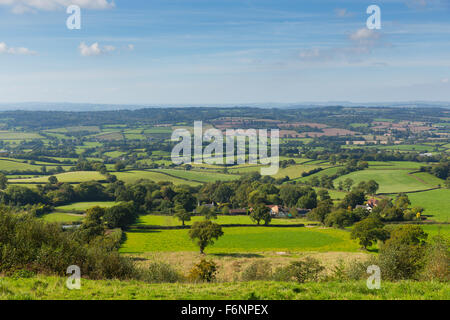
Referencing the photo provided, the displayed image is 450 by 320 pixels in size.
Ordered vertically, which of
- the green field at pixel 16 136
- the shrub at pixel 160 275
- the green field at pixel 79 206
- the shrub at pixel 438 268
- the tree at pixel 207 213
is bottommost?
the tree at pixel 207 213

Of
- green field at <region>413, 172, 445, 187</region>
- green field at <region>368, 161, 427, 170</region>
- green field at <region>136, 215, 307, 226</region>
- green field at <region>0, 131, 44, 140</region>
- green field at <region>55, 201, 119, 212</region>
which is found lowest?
green field at <region>136, 215, 307, 226</region>

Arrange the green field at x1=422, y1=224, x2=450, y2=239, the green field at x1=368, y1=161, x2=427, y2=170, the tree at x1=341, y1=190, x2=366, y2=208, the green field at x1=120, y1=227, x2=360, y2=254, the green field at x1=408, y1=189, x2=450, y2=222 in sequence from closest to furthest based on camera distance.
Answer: the green field at x1=120, y1=227, x2=360, y2=254 → the green field at x1=422, y1=224, x2=450, y2=239 → the green field at x1=408, y1=189, x2=450, y2=222 → the tree at x1=341, y1=190, x2=366, y2=208 → the green field at x1=368, y1=161, x2=427, y2=170

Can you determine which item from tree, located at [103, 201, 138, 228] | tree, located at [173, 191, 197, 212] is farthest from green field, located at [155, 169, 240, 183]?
tree, located at [103, 201, 138, 228]

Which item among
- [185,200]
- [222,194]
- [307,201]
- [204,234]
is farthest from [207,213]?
[307,201]

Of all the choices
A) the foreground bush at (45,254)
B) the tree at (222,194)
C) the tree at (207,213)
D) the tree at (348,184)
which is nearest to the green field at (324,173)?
the tree at (348,184)

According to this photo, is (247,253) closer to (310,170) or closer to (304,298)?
(304,298)

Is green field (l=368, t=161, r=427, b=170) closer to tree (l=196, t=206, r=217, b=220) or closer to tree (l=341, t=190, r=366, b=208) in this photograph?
tree (l=341, t=190, r=366, b=208)

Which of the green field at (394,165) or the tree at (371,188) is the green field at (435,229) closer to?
the tree at (371,188)
